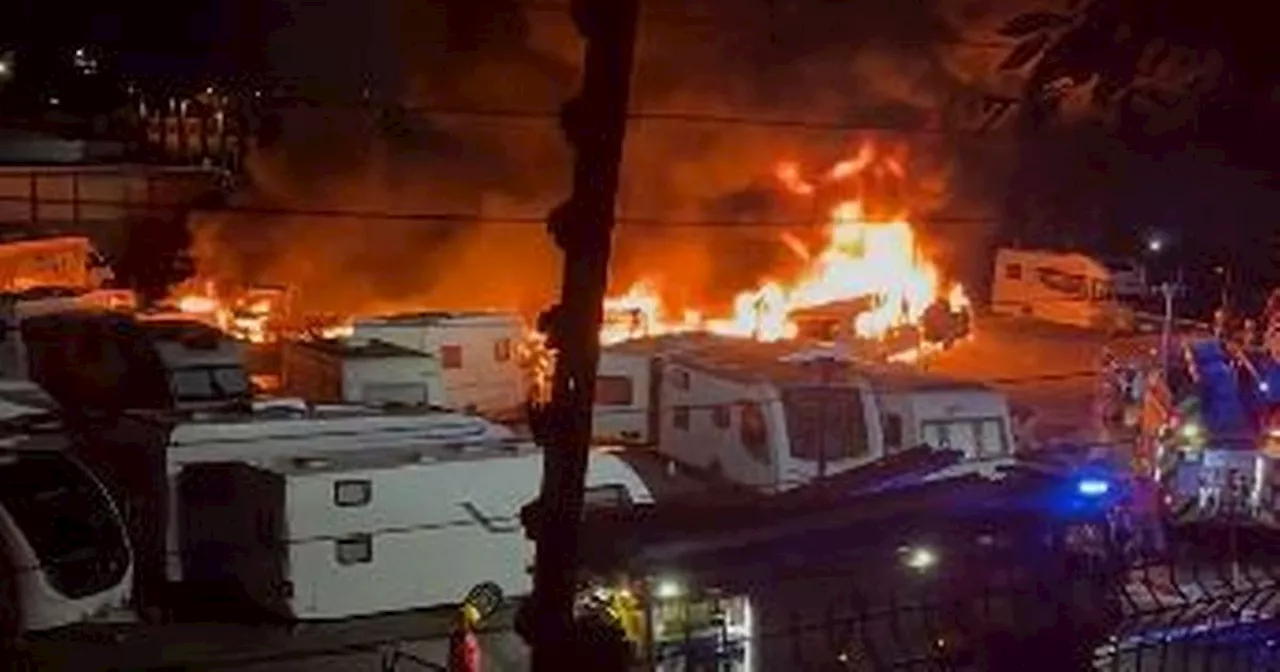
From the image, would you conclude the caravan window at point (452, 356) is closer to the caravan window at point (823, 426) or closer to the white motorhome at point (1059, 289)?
the caravan window at point (823, 426)

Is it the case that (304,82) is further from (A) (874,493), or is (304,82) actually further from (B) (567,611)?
(B) (567,611)

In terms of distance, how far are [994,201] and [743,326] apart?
8.19 metres

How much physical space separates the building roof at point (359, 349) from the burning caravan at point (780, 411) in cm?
224

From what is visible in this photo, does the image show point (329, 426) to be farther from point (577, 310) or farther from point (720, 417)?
point (577, 310)

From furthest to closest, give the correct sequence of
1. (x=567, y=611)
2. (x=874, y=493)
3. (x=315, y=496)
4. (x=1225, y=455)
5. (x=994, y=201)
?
(x=994, y=201)
(x=1225, y=455)
(x=315, y=496)
(x=874, y=493)
(x=567, y=611)

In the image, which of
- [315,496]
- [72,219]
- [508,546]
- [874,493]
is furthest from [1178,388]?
[72,219]

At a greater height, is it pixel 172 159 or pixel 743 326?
pixel 172 159

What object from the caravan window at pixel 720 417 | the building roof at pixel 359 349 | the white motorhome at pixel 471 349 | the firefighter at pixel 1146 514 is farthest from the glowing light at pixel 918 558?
the white motorhome at pixel 471 349

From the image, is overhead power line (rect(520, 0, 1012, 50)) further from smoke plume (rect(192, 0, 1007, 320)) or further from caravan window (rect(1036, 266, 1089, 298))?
caravan window (rect(1036, 266, 1089, 298))

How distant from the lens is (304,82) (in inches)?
1238

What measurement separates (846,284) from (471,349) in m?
10.4

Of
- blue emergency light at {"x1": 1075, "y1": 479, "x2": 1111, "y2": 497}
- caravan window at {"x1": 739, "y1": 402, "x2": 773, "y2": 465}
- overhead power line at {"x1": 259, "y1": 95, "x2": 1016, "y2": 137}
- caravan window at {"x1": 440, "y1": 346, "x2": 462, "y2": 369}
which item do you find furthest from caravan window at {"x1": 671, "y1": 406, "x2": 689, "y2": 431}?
overhead power line at {"x1": 259, "y1": 95, "x2": 1016, "y2": 137}

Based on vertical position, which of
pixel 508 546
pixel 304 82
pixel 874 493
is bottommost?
pixel 508 546

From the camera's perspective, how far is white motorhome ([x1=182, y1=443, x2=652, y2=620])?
532 inches
